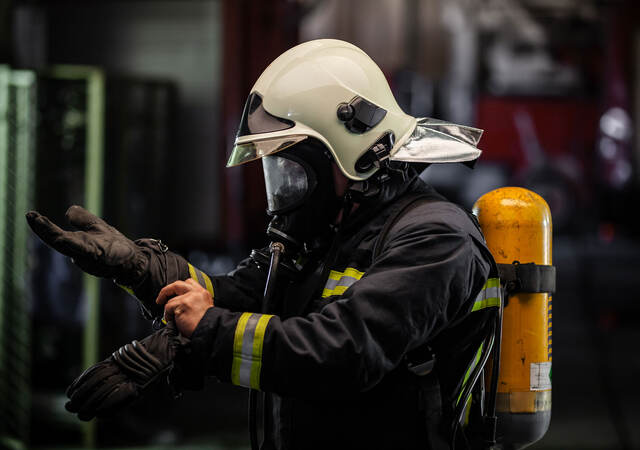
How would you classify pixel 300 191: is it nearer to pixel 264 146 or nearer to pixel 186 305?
pixel 264 146

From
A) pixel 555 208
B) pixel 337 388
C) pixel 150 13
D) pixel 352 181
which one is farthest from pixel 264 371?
pixel 555 208

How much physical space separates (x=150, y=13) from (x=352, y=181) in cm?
395

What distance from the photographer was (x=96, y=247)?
6.33ft

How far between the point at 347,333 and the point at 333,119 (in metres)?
0.62

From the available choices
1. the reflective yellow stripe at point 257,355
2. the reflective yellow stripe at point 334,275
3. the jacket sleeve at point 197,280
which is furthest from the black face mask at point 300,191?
the reflective yellow stripe at point 257,355

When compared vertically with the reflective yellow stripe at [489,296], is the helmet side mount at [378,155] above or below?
above

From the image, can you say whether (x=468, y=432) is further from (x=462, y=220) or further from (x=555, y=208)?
(x=555, y=208)

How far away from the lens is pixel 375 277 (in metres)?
1.71

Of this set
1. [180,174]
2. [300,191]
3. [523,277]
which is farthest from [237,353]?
[180,174]

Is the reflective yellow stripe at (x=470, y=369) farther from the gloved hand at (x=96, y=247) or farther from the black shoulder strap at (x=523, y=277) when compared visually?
the gloved hand at (x=96, y=247)

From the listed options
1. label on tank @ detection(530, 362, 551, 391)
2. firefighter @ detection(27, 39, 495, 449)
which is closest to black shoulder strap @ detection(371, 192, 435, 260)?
firefighter @ detection(27, 39, 495, 449)

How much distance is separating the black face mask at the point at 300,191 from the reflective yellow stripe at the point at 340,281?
15 centimetres

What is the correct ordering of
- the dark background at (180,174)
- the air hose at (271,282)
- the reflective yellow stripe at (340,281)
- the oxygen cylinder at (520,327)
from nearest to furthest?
the reflective yellow stripe at (340,281)
the air hose at (271,282)
the oxygen cylinder at (520,327)
the dark background at (180,174)

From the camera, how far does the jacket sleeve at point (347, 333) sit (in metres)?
1.64
